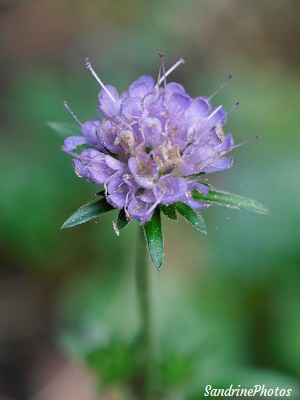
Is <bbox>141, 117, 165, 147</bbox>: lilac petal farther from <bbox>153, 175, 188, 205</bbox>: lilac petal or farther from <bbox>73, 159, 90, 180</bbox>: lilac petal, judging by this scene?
<bbox>73, 159, 90, 180</bbox>: lilac petal

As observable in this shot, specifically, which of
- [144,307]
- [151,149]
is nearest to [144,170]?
[151,149]

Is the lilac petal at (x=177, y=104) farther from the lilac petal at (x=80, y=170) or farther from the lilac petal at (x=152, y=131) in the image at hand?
the lilac petal at (x=80, y=170)

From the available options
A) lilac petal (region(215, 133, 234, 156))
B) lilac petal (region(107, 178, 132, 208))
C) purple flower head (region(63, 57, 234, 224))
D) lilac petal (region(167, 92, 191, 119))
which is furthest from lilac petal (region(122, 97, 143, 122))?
lilac petal (region(215, 133, 234, 156))

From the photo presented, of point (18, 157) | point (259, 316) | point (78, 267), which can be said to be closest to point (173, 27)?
point (18, 157)

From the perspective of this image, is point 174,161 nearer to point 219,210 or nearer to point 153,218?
point 153,218

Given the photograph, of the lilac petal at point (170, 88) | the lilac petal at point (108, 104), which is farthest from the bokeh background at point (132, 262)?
the lilac petal at point (170, 88)

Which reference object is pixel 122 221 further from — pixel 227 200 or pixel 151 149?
pixel 227 200
